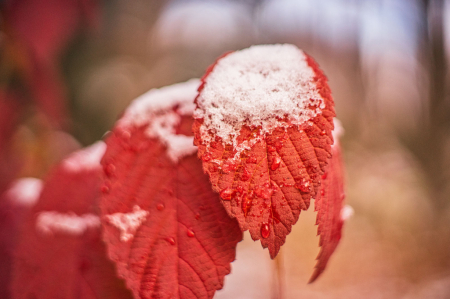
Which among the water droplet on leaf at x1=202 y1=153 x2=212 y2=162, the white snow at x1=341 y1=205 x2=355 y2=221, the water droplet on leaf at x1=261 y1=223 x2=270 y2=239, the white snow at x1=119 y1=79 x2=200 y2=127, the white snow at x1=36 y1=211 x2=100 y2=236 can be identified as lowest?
the white snow at x1=341 y1=205 x2=355 y2=221

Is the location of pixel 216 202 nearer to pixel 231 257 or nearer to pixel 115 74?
pixel 231 257

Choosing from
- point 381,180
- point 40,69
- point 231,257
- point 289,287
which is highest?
point 40,69

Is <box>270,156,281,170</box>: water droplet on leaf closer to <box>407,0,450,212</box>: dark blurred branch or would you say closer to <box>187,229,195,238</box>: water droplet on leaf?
<box>187,229,195,238</box>: water droplet on leaf

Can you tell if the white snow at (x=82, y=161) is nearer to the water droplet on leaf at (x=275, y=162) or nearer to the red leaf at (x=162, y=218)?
the red leaf at (x=162, y=218)

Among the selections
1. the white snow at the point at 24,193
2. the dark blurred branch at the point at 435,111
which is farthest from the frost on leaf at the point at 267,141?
the dark blurred branch at the point at 435,111

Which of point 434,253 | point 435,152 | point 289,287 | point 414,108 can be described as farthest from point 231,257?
point 414,108

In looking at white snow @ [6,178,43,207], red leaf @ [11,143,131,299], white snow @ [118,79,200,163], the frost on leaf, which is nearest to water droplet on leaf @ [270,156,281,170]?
the frost on leaf
